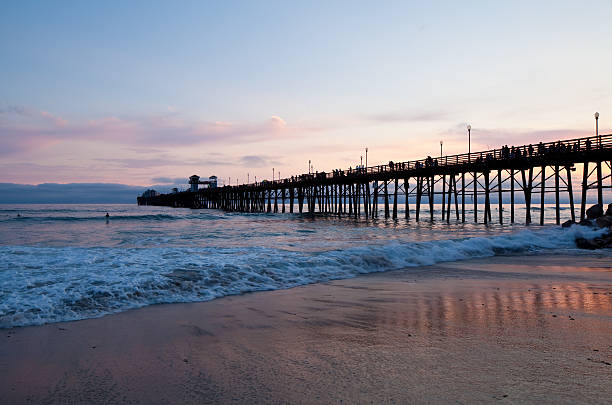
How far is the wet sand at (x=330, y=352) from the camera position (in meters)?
3.12

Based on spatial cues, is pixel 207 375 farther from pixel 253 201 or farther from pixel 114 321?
pixel 253 201

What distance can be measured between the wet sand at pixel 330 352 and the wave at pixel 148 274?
67 cm

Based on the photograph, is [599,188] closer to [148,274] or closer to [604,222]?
[604,222]

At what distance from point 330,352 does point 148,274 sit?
18.2 feet

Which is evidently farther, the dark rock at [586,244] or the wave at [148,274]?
the dark rock at [586,244]

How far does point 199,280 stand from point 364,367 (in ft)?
17.0

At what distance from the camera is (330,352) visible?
401 cm

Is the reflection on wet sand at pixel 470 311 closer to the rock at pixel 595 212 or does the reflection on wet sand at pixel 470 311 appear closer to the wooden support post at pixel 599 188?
the rock at pixel 595 212

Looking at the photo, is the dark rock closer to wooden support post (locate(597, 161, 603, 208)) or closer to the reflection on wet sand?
the reflection on wet sand

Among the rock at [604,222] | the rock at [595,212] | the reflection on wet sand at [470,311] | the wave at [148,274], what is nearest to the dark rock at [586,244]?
the rock at [604,222]

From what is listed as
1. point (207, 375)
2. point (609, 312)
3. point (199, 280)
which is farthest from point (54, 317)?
point (609, 312)

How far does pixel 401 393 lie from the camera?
3.06 m

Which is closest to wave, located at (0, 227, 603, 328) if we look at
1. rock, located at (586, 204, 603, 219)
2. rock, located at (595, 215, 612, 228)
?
rock, located at (595, 215, 612, 228)

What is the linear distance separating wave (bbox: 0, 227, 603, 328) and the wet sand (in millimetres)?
671
